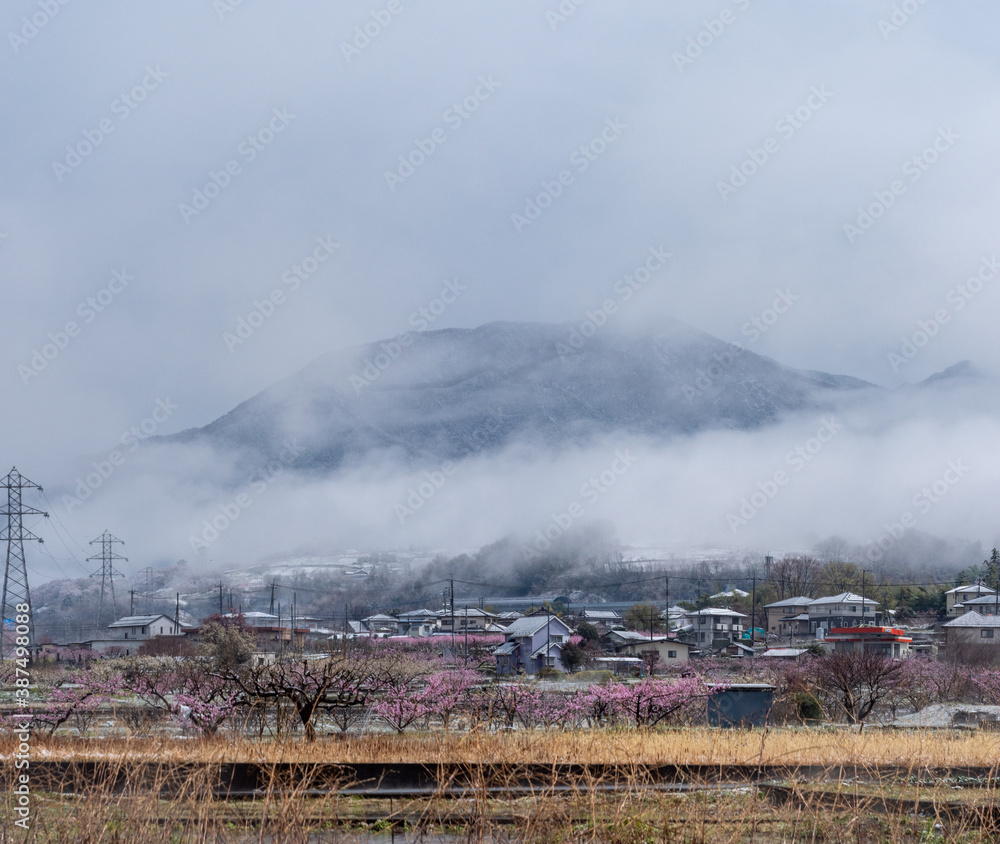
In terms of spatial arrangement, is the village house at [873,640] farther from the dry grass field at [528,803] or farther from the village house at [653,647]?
the dry grass field at [528,803]

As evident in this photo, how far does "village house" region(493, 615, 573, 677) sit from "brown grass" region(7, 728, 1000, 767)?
176 feet

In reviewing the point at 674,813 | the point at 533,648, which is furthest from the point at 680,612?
the point at 674,813

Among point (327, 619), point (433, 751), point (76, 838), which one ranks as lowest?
point (327, 619)

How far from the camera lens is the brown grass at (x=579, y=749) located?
1309 cm

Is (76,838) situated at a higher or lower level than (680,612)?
higher

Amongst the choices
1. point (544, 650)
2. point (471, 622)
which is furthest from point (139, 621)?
point (544, 650)

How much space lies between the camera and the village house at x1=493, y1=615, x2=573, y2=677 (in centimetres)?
7212

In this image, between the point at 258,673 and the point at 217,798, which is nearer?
the point at 217,798

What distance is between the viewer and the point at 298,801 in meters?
7.50

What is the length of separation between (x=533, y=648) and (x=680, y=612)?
185 feet

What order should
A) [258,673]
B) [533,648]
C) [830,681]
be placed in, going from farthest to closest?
1. [533,648]
2. [830,681]
3. [258,673]

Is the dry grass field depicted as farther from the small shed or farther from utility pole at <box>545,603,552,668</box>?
utility pole at <box>545,603,552,668</box>

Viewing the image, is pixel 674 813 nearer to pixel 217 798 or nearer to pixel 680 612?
pixel 217 798

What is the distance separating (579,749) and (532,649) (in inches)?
2376
